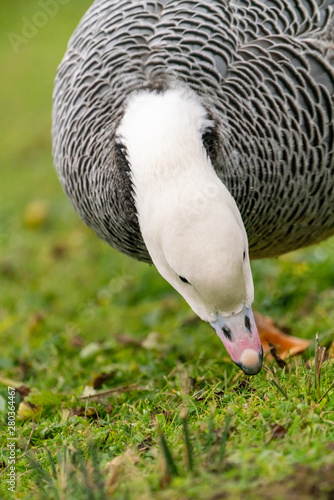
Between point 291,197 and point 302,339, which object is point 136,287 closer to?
point 302,339

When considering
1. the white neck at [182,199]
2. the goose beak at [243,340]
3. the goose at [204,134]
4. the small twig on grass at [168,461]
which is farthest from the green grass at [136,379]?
the white neck at [182,199]

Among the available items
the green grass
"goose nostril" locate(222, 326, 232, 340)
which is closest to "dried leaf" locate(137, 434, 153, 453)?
the green grass

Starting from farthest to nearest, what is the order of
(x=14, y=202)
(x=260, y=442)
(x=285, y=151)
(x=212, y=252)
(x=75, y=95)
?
(x=14, y=202), (x=75, y=95), (x=285, y=151), (x=212, y=252), (x=260, y=442)

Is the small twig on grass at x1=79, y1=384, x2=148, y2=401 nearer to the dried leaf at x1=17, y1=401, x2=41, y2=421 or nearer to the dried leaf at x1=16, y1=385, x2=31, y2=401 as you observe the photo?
the dried leaf at x1=17, y1=401, x2=41, y2=421

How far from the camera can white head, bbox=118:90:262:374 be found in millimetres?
3043

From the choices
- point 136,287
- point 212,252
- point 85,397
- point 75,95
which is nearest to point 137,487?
point 212,252

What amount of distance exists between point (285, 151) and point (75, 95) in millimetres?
1302

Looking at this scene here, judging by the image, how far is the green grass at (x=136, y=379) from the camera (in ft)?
8.30

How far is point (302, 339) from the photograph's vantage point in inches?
195

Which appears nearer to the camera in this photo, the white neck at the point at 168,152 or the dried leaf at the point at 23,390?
the white neck at the point at 168,152

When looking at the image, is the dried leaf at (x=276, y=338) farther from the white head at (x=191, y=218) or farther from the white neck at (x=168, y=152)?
the white neck at (x=168, y=152)

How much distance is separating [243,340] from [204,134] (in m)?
1.04

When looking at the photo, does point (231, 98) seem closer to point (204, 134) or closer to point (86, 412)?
point (204, 134)

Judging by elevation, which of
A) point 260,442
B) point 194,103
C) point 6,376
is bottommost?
point 6,376
